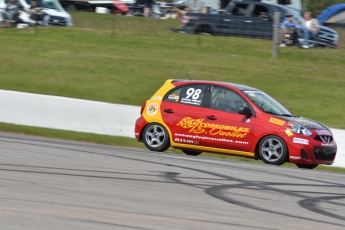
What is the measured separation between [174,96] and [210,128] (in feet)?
3.40

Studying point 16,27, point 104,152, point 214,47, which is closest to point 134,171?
point 104,152

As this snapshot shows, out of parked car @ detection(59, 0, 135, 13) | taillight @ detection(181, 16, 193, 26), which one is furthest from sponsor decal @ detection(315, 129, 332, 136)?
parked car @ detection(59, 0, 135, 13)

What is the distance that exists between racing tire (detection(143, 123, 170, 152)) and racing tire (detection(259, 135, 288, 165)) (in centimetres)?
182

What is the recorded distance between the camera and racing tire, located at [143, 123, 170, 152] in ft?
41.0

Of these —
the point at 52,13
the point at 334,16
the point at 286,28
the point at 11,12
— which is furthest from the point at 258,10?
the point at 11,12

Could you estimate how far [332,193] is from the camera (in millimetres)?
8305

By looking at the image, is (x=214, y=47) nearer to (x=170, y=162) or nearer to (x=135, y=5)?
(x=170, y=162)

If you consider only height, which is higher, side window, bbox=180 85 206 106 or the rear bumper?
side window, bbox=180 85 206 106

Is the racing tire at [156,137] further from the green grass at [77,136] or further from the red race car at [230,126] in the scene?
the green grass at [77,136]

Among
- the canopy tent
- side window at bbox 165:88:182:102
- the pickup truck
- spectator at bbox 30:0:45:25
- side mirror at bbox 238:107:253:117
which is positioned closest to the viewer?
side mirror at bbox 238:107:253:117

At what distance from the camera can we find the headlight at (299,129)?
11.5 metres

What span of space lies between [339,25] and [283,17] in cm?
363

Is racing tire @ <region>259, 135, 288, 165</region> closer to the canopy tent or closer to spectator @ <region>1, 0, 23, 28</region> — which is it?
spectator @ <region>1, 0, 23, 28</region>

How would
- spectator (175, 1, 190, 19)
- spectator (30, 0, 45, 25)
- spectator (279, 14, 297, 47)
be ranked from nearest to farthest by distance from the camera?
1. spectator (279, 14, 297, 47)
2. spectator (30, 0, 45, 25)
3. spectator (175, 1, 190, 19)
